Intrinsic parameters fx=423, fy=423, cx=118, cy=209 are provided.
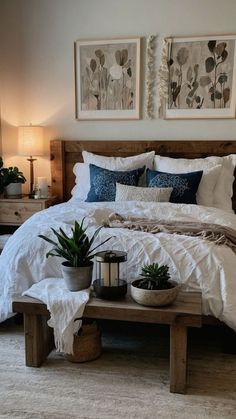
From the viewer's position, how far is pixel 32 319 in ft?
7.66

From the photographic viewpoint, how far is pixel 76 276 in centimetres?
233

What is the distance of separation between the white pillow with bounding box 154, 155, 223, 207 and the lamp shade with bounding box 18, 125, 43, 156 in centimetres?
121

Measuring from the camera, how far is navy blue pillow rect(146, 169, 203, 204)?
361cm

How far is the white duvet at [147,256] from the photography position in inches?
93.4

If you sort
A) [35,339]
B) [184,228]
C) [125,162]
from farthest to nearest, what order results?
[125,162] < [184,228] < [35,339]

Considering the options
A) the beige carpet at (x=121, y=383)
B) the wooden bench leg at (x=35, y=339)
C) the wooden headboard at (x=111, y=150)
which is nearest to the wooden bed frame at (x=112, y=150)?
the wooden headboard at (x=111, y=150)

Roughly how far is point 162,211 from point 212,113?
141 centimetres

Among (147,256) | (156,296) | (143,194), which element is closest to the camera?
(156,296)

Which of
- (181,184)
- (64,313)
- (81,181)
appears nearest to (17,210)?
(81,181)

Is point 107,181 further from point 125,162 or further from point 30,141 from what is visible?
point 30,141

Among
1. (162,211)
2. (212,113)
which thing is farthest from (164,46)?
(162,211)

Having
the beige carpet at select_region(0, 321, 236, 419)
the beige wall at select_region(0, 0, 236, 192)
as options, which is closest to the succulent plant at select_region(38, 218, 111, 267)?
the beige carpet at select_region(0, 321, 236, 419)

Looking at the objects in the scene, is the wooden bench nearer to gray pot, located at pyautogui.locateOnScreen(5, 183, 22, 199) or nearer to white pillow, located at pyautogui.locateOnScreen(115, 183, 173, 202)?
white pillow, located at pyautogui.locateOnScreen(115, 183, 173, 202)

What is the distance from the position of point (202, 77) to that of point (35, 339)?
291 cm
